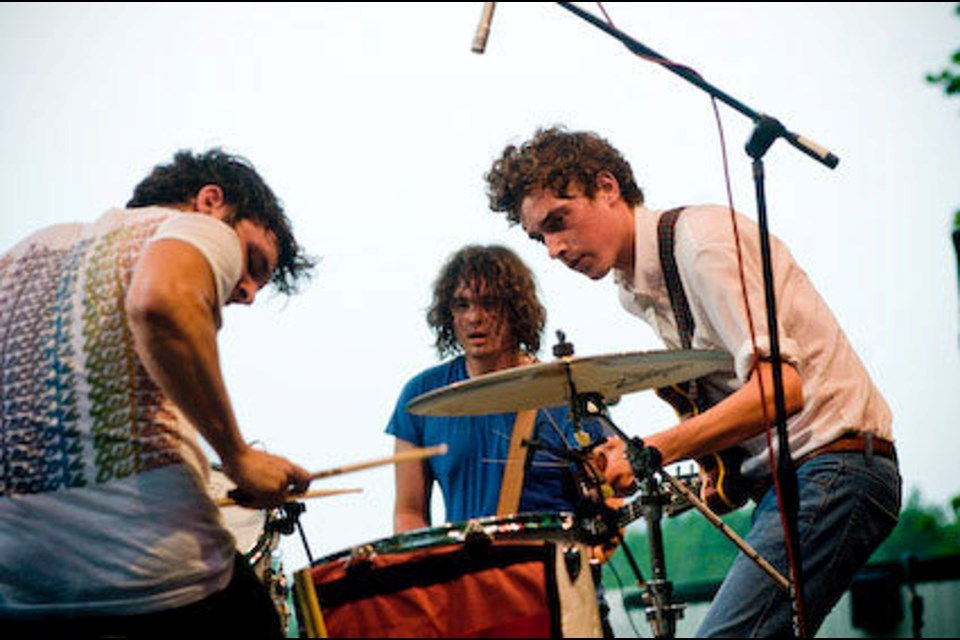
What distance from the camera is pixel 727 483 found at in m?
2.65

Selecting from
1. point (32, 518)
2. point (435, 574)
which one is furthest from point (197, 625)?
point (435, 574)

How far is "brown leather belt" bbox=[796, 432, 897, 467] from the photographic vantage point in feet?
7.35

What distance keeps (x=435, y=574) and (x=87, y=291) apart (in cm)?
86

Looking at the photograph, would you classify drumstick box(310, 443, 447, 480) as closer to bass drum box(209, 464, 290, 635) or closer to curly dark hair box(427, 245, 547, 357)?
bass drum box(209, 464, 290, 635)

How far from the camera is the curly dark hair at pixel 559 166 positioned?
9.70 feet

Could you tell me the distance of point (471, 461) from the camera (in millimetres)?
3559

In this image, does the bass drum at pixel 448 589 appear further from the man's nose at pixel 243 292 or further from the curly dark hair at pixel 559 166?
the curly dark hair at pixel 559 166

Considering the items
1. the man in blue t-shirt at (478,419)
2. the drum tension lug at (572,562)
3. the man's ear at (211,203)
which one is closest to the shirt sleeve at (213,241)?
the man's ear at (211,203)

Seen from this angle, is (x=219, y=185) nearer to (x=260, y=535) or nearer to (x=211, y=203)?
(x=211, y=203)

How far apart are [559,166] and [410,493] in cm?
136

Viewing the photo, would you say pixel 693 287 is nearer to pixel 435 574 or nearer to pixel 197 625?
pixel 435 574

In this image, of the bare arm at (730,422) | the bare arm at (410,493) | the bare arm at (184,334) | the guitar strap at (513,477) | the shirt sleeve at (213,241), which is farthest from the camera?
the bare arm at (410,493)

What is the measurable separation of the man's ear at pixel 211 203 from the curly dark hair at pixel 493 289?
1994 mm

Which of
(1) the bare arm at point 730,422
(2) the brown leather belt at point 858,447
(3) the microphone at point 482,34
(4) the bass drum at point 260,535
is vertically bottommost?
(4) the bass drum at point 260,535
